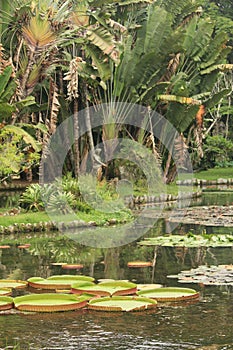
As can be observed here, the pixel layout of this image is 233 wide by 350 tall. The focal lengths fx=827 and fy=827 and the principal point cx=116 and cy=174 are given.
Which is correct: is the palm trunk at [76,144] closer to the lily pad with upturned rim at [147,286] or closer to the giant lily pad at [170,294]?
the lily pad with upturned rim at [147,286]

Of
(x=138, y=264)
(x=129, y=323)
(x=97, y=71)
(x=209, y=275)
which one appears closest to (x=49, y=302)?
(x=129, y=323)

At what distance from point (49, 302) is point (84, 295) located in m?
0.69

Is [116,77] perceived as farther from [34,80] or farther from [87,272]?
[87,272]

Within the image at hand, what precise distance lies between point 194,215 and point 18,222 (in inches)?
209

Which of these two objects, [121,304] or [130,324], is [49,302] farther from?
[130,324]

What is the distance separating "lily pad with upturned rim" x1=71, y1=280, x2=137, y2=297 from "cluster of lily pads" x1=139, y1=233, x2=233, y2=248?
4805 mm

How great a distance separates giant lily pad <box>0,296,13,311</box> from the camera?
31.3ft

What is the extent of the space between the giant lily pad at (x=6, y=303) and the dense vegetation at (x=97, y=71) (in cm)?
892

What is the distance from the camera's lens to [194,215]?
21.1 m

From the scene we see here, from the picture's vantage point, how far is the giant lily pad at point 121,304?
372 inches

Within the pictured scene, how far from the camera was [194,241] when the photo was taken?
15.5 m

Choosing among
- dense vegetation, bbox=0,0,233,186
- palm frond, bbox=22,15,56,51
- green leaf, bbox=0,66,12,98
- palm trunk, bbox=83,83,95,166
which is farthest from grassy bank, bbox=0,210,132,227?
palm frond, bbox=22,15,56,51

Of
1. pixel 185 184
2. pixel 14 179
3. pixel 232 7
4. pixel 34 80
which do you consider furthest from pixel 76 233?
pixel 232 7

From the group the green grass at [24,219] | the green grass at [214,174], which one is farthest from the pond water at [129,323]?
the green grass at [214,174]
